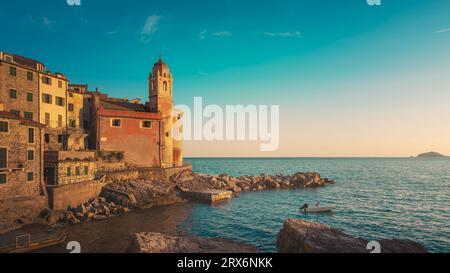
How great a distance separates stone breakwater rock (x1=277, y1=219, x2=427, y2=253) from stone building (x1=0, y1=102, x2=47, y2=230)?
84.7 ft

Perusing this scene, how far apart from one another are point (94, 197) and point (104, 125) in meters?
12.8

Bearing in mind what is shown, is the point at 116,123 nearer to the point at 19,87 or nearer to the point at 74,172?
the point at 74,172

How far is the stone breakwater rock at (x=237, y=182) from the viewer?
157 feet

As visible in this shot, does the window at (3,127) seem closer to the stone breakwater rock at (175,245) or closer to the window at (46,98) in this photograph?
the window at (46,98)

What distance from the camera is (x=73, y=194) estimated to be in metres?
31.7

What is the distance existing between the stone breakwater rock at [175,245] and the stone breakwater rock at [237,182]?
1020 inches

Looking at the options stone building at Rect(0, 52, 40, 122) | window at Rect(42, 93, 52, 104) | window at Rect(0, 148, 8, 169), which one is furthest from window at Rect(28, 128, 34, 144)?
window at Rect(42, 93, 52, 104)

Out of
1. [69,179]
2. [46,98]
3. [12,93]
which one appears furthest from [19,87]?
[69,179]

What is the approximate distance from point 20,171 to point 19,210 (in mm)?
4017

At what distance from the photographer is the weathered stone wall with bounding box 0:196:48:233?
24281 millimetres

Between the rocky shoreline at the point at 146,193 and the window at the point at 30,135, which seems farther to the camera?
the rocky shoreline at the point at 146,193

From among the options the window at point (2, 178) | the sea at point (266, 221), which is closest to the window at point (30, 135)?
the window at point (2, 178)
